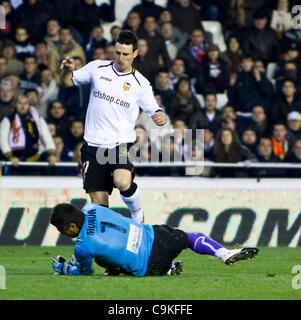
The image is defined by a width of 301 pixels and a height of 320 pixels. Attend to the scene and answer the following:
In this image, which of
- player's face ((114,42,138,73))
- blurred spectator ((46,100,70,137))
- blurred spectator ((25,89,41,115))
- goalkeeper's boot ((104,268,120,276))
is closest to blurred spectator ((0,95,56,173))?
blurred spectator ((25,89,41,115))

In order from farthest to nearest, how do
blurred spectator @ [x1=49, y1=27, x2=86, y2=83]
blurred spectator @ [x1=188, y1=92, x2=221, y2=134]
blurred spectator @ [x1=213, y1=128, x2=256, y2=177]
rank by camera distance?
1. blurred spectator @ [x1=49, y1=27, x2=86, y2=83]
2. blurred spectator @ [x1=188, y1=92, x2=221, y2=134]
3. blurred spectator @ [x1=213, y1=128, x2=256, y2=177]

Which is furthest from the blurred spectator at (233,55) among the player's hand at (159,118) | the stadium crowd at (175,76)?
the player's hand at (159,118)

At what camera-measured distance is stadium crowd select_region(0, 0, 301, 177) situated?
15.6 metres

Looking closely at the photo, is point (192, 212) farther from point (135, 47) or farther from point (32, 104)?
point (135, 47)

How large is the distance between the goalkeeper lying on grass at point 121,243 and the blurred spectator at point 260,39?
9808mm

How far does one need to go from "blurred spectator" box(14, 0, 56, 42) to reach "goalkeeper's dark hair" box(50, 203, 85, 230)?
30.1 ft

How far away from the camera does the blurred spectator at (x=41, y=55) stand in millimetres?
17266

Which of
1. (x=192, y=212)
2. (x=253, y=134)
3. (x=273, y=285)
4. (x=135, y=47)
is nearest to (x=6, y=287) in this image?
(x=273, y=285)

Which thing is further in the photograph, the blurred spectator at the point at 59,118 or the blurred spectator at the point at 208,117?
the blurred spectator at the point at 208,117

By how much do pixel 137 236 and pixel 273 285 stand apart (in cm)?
147

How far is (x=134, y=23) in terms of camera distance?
17.8 m

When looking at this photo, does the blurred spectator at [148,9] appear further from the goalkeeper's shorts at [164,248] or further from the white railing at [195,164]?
the goalkeeper's shorts at [164,248]

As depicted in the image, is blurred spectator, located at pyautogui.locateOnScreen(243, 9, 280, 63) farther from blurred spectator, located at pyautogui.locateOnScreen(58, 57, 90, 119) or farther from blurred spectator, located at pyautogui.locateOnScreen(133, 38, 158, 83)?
blurred spectator, located at pyautogui.locateOnScreen(58, 57, 90, 119)

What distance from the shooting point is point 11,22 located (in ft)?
58.2
